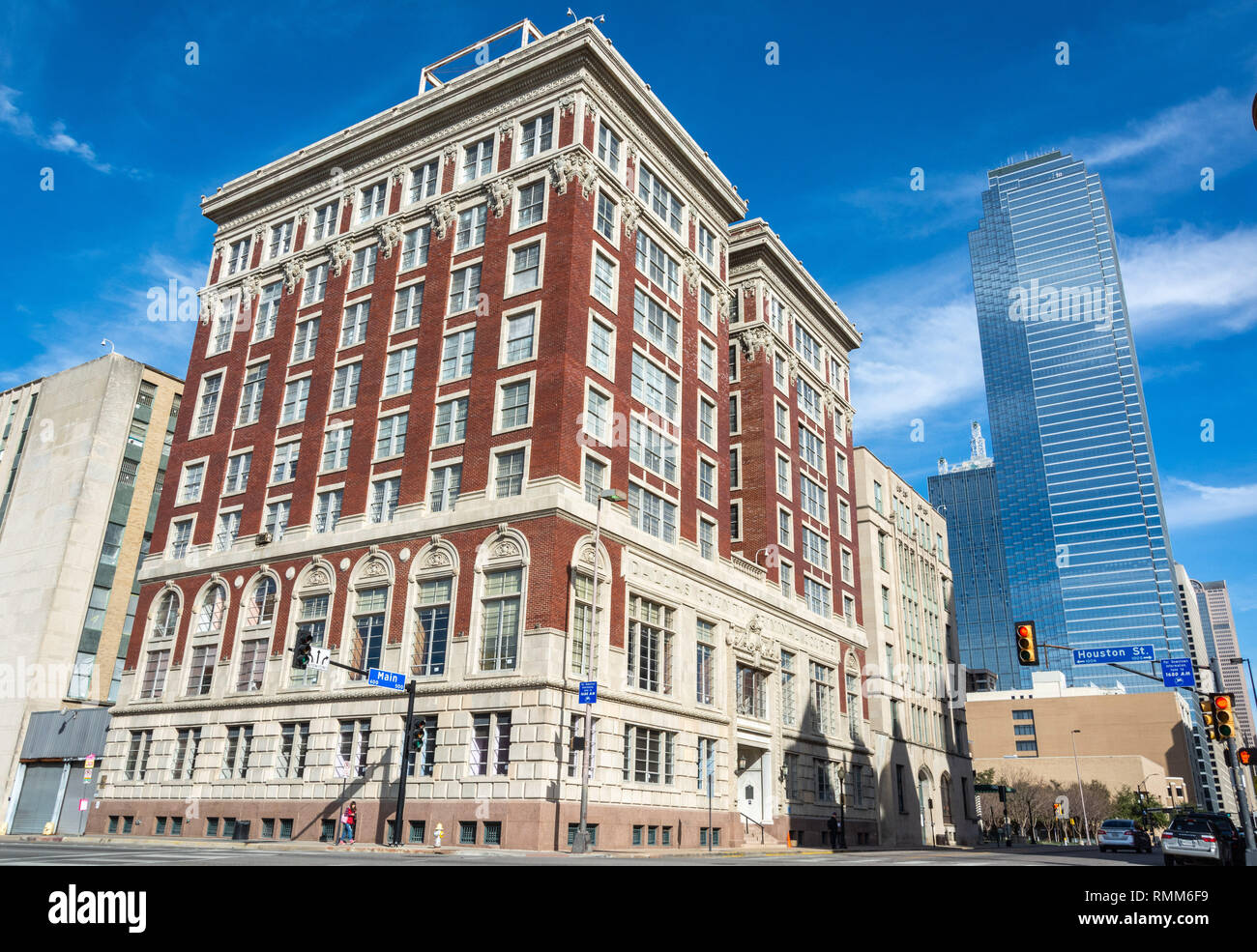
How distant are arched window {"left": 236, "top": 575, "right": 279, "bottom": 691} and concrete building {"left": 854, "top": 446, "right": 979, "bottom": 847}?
145 ft

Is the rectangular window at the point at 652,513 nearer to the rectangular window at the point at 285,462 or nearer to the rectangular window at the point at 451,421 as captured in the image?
the rectangular window at the point at 451,421

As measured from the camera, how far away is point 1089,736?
185 metres

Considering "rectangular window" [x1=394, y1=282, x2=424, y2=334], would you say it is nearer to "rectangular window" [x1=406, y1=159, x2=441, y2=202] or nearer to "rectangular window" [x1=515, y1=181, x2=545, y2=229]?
"rectangular window" [x1=406, y1=159, x2=441, y2=202]

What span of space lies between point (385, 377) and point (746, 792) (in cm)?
3174

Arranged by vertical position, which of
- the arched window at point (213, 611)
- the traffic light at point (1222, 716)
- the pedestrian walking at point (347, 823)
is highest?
the arched window at point (213, 611)

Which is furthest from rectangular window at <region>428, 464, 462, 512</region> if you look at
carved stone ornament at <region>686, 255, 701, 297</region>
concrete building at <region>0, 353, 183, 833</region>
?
concrete building at <region>0, 353, 183, 833</region>

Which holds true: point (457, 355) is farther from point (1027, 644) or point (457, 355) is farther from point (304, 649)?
point (1027, 644)

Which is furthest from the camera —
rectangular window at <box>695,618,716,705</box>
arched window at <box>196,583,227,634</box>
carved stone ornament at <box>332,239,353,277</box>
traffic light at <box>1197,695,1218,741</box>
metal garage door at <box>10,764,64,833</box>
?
metal garage door at <box>10,764,64,833</box>

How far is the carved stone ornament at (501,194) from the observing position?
49.1 m

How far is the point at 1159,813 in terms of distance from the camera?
159 metres

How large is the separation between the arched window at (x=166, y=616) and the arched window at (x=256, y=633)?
6098 millimetres

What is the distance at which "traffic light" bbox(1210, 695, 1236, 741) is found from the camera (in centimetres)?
3159

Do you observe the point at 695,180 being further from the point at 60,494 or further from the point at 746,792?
the point at 60,494

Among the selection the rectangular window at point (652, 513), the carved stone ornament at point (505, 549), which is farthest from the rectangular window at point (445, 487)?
the rectangular window at point (652, 513)
